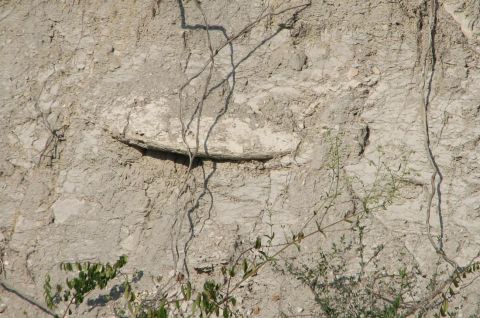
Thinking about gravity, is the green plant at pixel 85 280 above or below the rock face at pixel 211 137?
below

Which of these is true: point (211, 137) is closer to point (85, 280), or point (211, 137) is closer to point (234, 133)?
point (234, 133)

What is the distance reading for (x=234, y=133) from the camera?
3199mm

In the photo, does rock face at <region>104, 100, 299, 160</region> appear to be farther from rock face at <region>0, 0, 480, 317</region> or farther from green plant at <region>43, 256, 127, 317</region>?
green plant at <region>43, 256, 127, 317</region>

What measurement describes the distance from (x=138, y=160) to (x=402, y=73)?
1140 millimetres

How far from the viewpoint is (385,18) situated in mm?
3207

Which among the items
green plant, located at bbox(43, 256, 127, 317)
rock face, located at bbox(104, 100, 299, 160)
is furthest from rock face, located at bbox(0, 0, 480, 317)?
green plant, located at bbox(43, 256, 127, 317)

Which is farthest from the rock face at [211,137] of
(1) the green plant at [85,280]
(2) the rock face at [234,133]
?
(1) the green plant at [85,280]

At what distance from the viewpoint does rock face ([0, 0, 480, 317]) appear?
3100 millimetres

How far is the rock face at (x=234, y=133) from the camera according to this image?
310 cm

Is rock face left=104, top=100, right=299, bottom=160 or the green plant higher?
rock face left=104, top=100, right=299, bottom=160

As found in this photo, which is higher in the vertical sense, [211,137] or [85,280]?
[211,137]

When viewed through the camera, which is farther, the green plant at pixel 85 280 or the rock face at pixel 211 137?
the rock face at pixel 211 137

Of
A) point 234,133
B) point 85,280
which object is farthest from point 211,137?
point 85,280

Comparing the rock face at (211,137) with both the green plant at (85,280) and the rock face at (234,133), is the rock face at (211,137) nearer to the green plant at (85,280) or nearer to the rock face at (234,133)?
the rock face at (234,133)
